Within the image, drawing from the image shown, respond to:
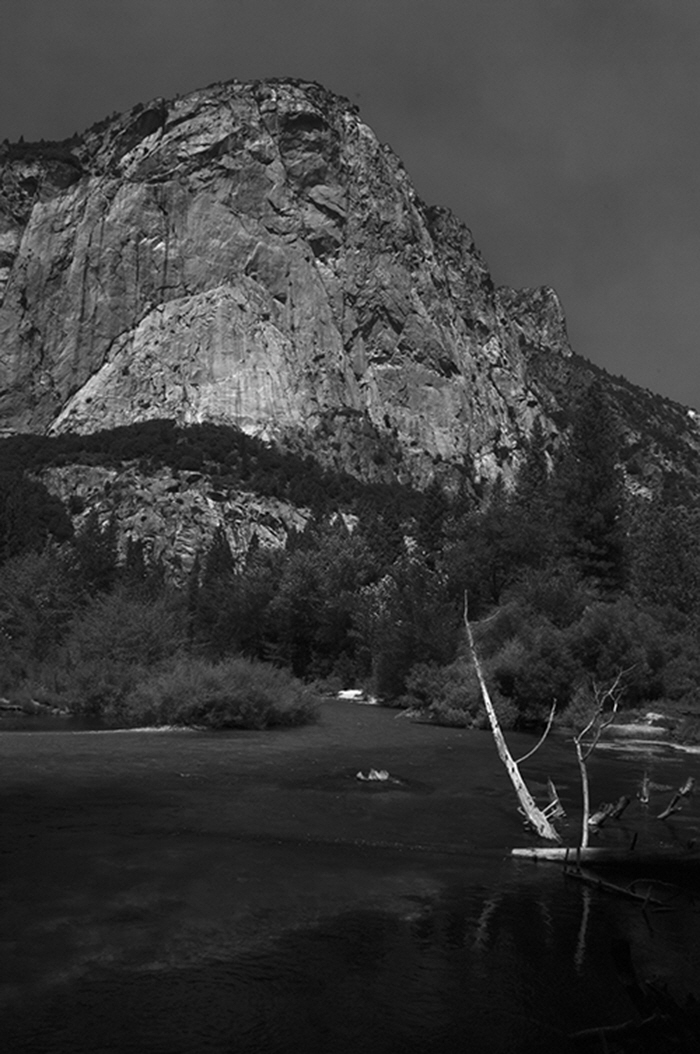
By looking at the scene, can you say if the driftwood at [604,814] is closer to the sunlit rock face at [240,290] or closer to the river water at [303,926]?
the river water at [303,926]

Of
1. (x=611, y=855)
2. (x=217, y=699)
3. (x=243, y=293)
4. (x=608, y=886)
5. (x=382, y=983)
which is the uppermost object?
(x=243, y=293)

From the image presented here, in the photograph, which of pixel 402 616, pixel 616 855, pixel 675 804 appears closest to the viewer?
pixel 616 855

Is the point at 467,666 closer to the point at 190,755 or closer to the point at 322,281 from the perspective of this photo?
the point at 190,755

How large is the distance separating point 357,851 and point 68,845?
196 inches

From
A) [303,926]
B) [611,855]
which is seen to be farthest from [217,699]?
[303,926]

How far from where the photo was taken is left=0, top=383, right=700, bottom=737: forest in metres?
38.4

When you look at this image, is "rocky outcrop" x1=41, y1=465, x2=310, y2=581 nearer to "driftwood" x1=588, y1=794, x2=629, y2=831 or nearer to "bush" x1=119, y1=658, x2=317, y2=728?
"bush" x1=119, y1=658, x2=317, y2=728

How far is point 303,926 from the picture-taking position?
10.6 meters

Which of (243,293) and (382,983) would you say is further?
(243,293)

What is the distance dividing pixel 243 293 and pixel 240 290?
2.54ft

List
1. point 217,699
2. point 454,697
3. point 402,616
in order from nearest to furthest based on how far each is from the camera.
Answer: point 217,699 < point 454,697 < point 402,616

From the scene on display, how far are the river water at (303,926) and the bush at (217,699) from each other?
44.4 ft

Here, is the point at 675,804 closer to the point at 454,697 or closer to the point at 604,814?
the point at 604,814

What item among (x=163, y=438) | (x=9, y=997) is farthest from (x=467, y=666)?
(x=163, y=438)
